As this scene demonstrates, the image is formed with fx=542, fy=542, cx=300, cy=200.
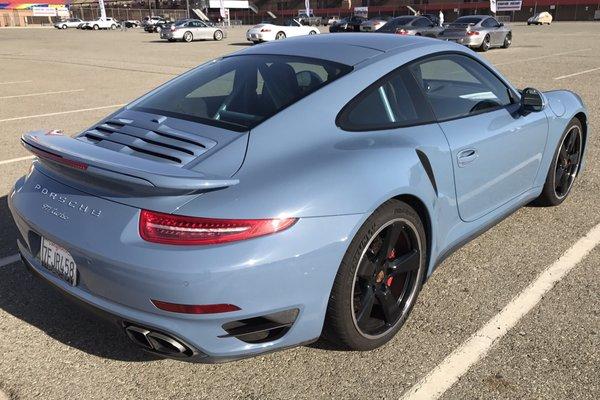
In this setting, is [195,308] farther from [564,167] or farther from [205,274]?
[564,167]

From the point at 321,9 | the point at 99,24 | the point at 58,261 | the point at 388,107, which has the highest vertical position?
the point at 321,9

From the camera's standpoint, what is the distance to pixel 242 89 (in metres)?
3.03

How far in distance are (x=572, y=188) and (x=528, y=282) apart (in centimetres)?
211

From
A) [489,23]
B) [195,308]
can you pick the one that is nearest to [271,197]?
[195,308]

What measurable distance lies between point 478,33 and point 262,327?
22.0 metres

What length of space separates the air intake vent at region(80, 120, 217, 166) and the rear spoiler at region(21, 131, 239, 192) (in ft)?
0.31

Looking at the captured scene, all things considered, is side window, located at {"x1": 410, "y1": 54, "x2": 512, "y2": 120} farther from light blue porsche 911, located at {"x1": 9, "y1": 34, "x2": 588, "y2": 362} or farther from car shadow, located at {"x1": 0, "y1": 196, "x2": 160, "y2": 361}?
car shadow, located at {"x1": 0, "y1": 196, "x2": 160, "y2": 361}

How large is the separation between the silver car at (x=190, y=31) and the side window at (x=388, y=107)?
32.4 meters

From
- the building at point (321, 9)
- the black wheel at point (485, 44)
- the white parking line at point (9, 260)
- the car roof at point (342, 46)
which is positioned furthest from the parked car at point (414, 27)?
the building at point (321, 9)

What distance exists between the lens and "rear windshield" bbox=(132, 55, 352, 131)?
2.72 m

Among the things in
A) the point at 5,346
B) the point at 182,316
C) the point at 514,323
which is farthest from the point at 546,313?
the point at 5,346

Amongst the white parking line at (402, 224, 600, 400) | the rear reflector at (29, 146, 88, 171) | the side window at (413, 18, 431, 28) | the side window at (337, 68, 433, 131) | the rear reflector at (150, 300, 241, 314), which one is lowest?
the white parking line at (402, 224, 600, 400)

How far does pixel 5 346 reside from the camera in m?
2.71

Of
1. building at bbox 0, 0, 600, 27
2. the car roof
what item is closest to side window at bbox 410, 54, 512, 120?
the car roof
